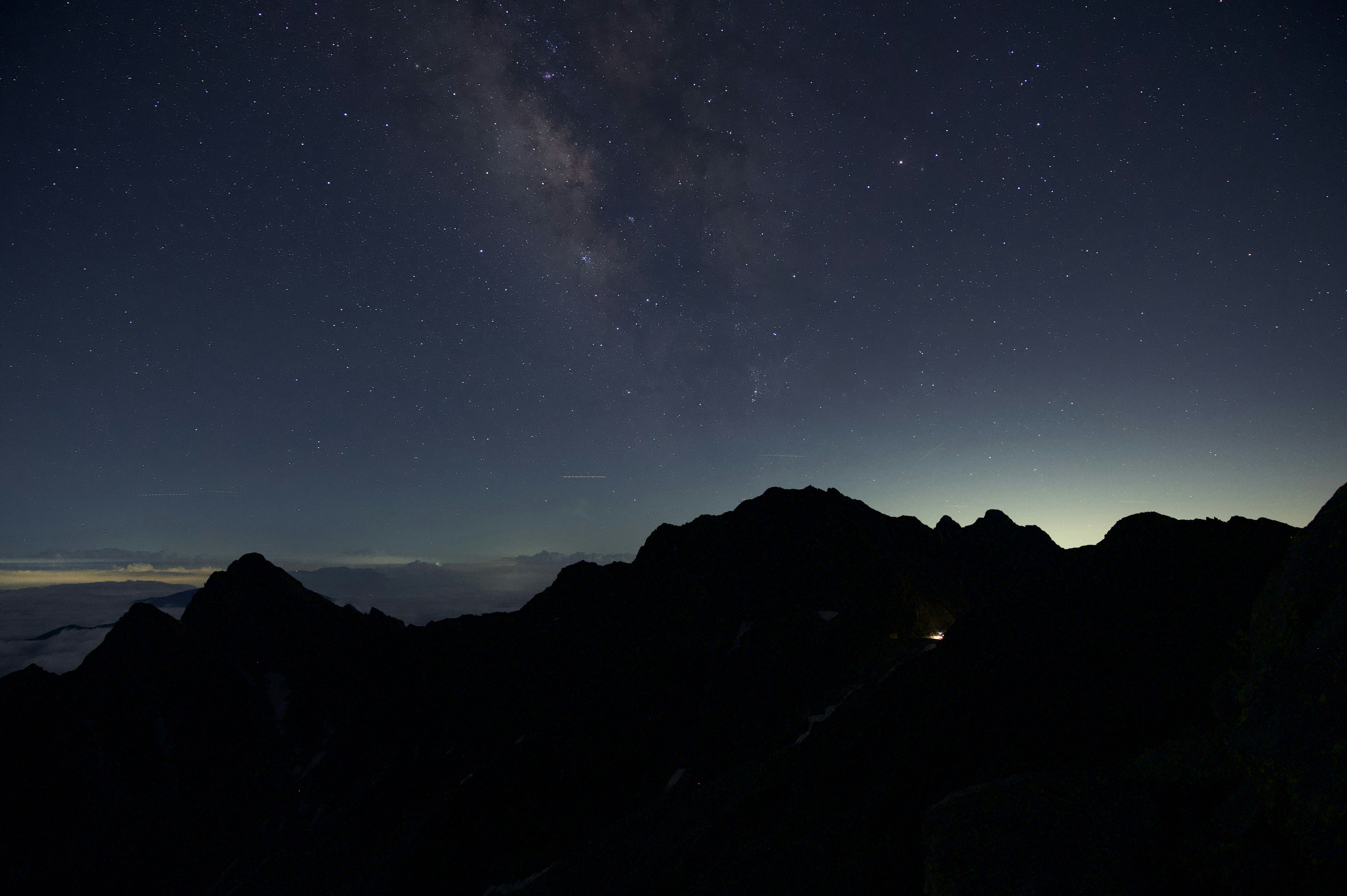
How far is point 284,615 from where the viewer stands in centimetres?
9931

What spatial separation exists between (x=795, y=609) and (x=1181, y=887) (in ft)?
145

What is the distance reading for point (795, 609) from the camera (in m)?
54.0

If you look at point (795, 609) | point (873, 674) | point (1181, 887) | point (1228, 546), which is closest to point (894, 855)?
point (1181, 887)

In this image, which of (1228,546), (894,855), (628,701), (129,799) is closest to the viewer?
(894,855)

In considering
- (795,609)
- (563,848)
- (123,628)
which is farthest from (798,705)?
(123,628)

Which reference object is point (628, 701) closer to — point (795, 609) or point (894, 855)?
point (795, 609)

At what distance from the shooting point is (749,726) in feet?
142

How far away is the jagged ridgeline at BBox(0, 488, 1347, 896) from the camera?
11.8 metres

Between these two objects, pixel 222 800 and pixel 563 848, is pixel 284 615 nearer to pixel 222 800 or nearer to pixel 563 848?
pixel 222 800

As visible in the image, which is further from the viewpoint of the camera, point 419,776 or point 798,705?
point 419,776

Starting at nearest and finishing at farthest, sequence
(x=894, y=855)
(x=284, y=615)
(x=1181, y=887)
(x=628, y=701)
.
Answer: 1. (x=1181, y=887)
2. (x=894, y=855)
3. (x=628, y=701)
4. (x=284, y=615)

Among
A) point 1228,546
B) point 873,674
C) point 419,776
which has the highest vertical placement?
point 1228,546

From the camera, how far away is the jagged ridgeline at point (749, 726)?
38.6 ft

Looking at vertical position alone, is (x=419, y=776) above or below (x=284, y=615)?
below
